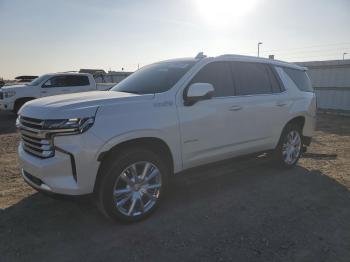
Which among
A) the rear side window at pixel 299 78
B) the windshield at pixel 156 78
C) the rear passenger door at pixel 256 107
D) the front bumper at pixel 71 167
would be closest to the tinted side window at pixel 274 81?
the rear passenger door at pixel 256 107

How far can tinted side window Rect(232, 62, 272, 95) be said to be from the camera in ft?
16.6

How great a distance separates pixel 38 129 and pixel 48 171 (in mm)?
454

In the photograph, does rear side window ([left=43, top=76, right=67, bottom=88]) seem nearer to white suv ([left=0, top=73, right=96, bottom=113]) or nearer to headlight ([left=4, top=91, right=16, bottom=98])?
white suv ([left=0, top=73, right=96, bottom=113])

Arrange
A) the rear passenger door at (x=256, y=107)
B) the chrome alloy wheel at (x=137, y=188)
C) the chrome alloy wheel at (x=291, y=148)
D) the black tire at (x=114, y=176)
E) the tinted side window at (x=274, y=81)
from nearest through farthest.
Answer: the black tire at (x=114, y=176) < the chrome alloy wheel at (x=137, y=188) < the rear passenger door at (x=256, y=107) < the tinted side window at (x=274, y=81) < the chrome alloy wheel at (x=291, y=148)

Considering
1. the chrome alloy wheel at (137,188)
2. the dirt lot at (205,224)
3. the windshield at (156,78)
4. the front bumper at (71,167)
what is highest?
the windshield at (156,78)

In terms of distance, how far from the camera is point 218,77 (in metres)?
4.80

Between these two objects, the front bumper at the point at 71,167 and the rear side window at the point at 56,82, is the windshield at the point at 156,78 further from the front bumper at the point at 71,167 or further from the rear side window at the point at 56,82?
the rear side window at the point at 56,82

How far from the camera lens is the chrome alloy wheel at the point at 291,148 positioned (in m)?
6.05

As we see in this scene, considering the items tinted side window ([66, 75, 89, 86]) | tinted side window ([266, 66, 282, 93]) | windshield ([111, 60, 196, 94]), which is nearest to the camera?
windshield ([111, 60, 196, 94])

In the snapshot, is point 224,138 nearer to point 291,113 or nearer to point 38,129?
point 291,113

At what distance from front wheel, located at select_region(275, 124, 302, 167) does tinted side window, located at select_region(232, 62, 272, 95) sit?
91cm

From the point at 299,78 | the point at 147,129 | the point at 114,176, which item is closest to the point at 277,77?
the point at 299,78

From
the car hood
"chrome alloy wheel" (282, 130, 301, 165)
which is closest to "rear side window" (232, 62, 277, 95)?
"chrome alloy wheel" (282, 130, 301, 165)

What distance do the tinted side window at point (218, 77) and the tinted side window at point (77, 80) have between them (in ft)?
34.8
